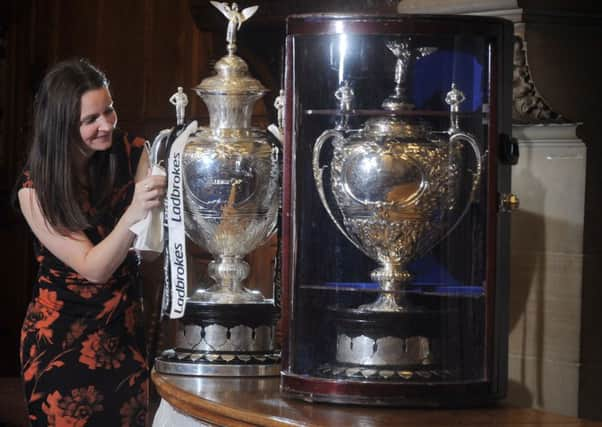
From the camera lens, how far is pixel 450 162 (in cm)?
180

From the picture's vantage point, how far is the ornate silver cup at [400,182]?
1.79m

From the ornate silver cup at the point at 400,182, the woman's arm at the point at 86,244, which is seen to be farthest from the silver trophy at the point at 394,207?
the woman's arm at the point at 86,244

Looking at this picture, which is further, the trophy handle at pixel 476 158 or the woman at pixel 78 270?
the woman at pixel 78 270

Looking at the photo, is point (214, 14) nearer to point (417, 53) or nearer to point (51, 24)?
point (51, 24)

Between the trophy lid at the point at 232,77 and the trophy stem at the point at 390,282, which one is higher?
the trophy lid at the point at 232,77

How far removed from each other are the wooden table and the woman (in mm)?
741

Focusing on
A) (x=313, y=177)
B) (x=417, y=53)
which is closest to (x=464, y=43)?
(x=417, y=53)

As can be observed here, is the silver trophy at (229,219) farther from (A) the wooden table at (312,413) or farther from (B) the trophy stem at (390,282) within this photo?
(B) the trophy stem at (390,282)

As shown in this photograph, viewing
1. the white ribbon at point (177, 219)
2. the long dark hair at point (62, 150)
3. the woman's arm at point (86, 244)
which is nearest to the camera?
the white ribbon at point (177, 219)

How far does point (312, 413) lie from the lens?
173 cm

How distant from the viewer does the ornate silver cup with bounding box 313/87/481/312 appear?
5.87 feet

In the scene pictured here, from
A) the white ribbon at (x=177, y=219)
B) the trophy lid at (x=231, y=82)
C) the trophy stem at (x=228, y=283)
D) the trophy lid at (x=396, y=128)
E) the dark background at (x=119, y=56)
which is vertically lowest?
the trophy stem at (x=228, y=283)

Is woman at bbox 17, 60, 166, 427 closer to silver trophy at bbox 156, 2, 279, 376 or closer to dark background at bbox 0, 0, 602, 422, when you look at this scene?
silver trophy at bbox 156, 2, 279, 376

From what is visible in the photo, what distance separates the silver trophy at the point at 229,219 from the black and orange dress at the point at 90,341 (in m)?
0.49
